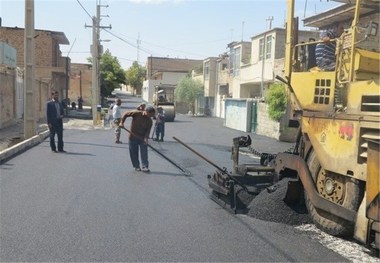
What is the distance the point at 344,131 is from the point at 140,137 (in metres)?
6.27

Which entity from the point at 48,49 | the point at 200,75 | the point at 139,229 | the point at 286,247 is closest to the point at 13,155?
the point at 139,229

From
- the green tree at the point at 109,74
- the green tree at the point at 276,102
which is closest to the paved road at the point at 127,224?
the green tree at the point at 276,102

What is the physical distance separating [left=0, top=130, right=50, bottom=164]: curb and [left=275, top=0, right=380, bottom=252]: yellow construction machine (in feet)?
26.1

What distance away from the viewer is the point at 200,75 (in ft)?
185

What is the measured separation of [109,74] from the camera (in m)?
61.0

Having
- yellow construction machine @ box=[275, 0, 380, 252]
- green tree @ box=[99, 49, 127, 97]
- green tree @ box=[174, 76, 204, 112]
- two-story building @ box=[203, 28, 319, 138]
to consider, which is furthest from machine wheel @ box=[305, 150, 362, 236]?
green tree @ box=[99, 49, 127, 97]

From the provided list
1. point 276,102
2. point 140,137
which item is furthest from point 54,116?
point 276,102

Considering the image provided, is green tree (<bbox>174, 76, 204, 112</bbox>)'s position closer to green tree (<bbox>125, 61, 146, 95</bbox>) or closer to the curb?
the curb

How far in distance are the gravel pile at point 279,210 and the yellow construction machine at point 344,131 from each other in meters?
0.19

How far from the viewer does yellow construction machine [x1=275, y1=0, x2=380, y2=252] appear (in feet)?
15.8

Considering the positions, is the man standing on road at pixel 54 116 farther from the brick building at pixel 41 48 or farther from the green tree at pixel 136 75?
the green tree at pixel 136 75

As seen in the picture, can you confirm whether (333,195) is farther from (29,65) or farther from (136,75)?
(136,75)

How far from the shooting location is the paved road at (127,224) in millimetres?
5066

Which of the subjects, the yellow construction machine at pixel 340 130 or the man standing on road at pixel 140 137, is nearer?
the yellow construction machine at pixel 340 130
